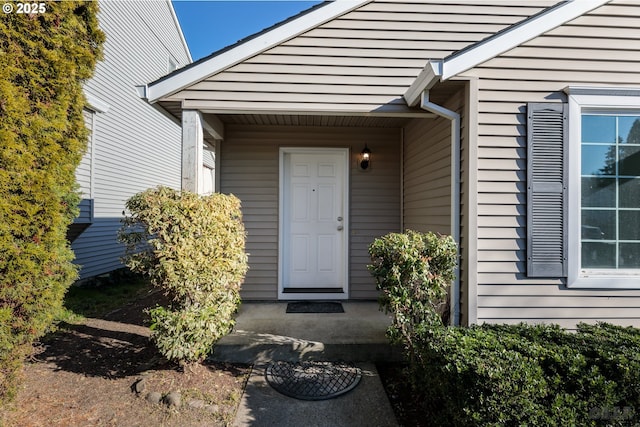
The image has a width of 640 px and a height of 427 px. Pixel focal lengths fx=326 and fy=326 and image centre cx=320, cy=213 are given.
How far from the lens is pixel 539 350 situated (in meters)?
2.05

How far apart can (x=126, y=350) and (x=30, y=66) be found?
2653mm

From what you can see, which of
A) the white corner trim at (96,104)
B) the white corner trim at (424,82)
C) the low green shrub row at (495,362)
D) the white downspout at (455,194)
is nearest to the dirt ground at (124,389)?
the low green shrub row at (495,362)

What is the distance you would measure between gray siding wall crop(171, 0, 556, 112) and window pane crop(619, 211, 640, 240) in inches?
90.2

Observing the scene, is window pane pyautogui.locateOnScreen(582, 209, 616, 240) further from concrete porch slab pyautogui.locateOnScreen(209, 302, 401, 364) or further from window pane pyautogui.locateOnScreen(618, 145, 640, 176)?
concrete porch slab pyautogui.locateOnScreen(209, 302, 401, 364)

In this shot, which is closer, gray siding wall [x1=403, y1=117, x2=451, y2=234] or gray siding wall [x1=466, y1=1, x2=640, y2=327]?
gray siding wall [x1=466, y1=1, x2=640, y2=327]

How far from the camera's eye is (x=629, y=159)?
9.57 feet

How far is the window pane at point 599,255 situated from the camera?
9.56 feet

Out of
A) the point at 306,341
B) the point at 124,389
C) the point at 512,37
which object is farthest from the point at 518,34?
the point at 124,389

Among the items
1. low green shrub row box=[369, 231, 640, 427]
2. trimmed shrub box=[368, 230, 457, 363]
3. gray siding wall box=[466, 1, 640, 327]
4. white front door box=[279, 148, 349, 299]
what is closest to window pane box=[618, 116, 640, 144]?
gray siding wall box=[466, 1, 640, 327]

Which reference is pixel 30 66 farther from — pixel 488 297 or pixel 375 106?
pixel 488 297

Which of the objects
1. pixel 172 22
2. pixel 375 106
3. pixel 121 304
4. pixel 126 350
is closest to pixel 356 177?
pixel 375 106

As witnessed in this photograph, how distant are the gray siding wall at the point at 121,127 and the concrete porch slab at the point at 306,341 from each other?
4459 mm

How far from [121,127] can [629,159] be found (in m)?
8.51

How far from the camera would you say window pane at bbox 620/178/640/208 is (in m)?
2.92
